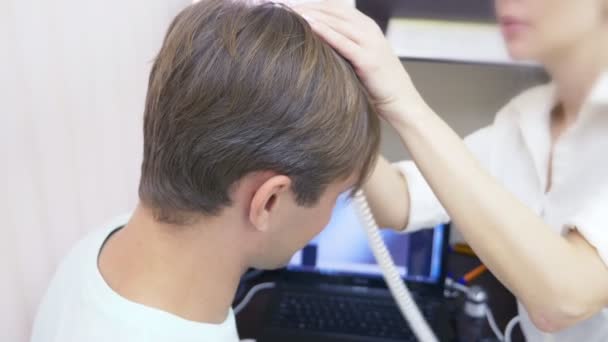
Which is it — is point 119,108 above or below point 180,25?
below

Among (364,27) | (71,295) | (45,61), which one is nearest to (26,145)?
(45,61)

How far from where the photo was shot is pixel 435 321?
1022 mm

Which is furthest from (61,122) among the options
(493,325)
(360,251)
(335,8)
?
(493,325)

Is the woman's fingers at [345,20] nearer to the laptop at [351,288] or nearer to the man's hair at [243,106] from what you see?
the man's hair at [243,106]

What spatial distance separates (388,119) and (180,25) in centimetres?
23

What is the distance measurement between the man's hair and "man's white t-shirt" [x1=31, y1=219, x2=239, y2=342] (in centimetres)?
11

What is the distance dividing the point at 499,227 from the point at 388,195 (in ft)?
0.86

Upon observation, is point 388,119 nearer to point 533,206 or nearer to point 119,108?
point 533,206

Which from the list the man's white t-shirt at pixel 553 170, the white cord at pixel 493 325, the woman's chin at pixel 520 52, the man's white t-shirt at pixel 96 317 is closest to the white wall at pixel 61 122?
the man's white t-shirt at pixel 96 317

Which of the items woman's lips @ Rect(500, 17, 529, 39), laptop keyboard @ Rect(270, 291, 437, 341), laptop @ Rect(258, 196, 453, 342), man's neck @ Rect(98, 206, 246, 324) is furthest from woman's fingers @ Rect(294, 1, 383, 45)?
laptop keyboard @ Rect(270, 291, 437, 341)

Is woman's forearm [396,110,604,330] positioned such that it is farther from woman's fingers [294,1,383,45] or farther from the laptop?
the laptop

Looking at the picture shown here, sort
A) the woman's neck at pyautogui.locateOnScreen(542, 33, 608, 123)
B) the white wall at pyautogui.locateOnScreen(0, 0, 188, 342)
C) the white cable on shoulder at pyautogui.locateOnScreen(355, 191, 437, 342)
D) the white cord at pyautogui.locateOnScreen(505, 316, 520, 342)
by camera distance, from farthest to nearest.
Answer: the white cord at pyautogui.locateOnScreen(505, 316, 520, 342)
the white cable on shoulder at pyautogui.locateOnScreen(355, 191, 437, 342)
the white wall at pyautogui.locateOnScreen(0, 0, 188, 342)
the woman's neck at pyautogui.locateOnScreen(542, 33, 608, 123)

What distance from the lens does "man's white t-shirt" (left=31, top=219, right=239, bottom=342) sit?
0.58m

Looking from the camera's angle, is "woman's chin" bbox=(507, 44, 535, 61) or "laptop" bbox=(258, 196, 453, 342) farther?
"laptop" bbox=(258, 196, 453, 342)
